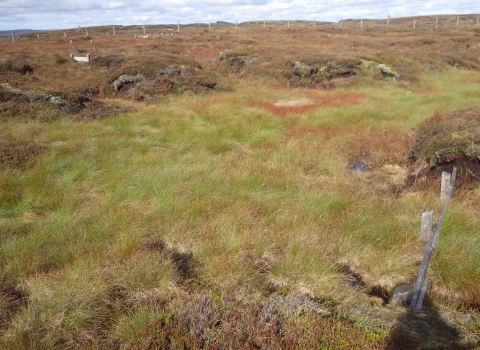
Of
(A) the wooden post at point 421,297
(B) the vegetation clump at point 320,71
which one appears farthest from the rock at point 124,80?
(A) the wooden post at point 421,297

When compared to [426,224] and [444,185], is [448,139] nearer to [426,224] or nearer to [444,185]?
[444,185]

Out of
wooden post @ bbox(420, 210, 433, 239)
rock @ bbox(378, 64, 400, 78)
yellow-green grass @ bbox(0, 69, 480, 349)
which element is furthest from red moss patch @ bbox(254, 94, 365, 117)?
wooden post @ bbox(420, 210, 433, 239)

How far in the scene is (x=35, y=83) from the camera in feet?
49.3

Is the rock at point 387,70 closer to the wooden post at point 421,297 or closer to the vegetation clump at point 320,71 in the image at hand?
the vegetation clump at point 320,71

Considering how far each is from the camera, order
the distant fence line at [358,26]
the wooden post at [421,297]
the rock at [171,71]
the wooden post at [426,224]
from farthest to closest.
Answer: the distant fence line at [358,26] → the rock at [171,71] → the wooden post at [426,224] → the wooden post at [421,297]

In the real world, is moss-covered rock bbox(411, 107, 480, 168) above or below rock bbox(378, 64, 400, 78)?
below

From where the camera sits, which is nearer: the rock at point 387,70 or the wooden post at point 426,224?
the wooden post at point 426,224

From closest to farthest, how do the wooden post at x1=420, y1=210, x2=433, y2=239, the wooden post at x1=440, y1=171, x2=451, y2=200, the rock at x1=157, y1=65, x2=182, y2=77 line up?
the wooden post at x1=420, y1=210, x2=433, y2=239 → the wooden post at x1=440, y1=171, x2=451, y2=200 → the rock at x1=157, y1=65, x2=182, y2=77

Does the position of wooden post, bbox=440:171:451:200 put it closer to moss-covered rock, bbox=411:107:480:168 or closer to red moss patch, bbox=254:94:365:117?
moss-covered rock, bbox=411:107:480:168

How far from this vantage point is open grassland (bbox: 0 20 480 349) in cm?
303

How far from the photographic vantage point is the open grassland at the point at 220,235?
3025mm

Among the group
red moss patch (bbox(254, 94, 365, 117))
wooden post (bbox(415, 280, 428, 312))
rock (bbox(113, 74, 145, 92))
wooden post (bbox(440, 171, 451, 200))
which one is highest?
rock (bbox(113, 74, 145, 92))

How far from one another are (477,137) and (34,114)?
37.7 ft

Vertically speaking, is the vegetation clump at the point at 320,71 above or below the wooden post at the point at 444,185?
above
